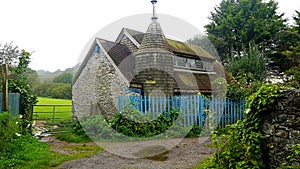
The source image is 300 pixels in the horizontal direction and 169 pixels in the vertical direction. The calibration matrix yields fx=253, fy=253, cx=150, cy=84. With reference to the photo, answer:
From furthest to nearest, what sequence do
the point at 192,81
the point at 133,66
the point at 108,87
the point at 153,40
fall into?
the point at 192,81
the point at 133,66
the point at 108,87
the point at 153,40

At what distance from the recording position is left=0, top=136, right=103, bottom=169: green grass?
599 cm

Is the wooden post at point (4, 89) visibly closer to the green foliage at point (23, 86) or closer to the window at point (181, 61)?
the green foliage at point (23, 86)

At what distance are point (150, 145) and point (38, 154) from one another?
3.57m

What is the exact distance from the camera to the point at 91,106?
1667 centimetres

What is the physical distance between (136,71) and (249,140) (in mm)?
9964

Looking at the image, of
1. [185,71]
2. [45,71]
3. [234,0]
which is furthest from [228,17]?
[45,71]

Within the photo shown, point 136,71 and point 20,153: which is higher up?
point 136,71

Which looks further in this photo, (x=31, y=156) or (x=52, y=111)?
(x=52, y=111)

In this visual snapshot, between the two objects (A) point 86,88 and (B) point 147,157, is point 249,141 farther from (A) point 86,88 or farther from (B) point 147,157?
(A) point 86,88

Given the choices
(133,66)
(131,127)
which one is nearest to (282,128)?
(131,127)

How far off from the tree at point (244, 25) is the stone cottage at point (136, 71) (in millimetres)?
13513

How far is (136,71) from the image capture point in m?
13.9

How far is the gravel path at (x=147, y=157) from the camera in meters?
6.07

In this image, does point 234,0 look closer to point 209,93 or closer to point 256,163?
point 209,93
